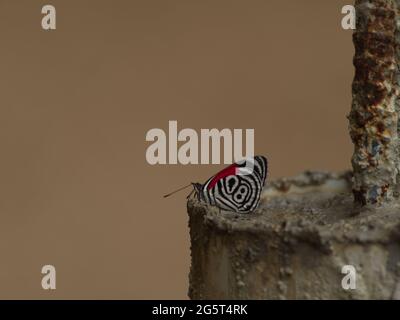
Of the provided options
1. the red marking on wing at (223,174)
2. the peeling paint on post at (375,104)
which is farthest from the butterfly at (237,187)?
the peeling paint on post at (375,104)

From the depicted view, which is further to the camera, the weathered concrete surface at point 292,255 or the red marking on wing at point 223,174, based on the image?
the red marking on wing at point 223,174

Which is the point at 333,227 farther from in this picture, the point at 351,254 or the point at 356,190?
the point at 356,190

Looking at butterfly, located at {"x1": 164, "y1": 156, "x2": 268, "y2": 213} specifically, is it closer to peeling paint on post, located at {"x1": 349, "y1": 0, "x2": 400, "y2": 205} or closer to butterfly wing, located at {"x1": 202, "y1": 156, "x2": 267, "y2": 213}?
butterfly wing, located at {"x1": 202, "y1": 156, "x2": 267, "y2": 213}

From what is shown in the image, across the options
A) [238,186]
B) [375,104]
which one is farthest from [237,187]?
[375,104]

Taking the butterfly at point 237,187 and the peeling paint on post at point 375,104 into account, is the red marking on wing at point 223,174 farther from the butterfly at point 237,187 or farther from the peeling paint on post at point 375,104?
the peeling paint on post at point 375,104

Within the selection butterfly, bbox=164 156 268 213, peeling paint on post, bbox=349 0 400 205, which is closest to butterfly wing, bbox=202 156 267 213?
butterfly, bbox=164 156 268 213

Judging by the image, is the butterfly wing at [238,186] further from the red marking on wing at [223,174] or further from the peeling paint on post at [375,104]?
the peeling paint on post at [375,104]

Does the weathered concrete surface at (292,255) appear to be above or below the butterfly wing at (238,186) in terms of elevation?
below
